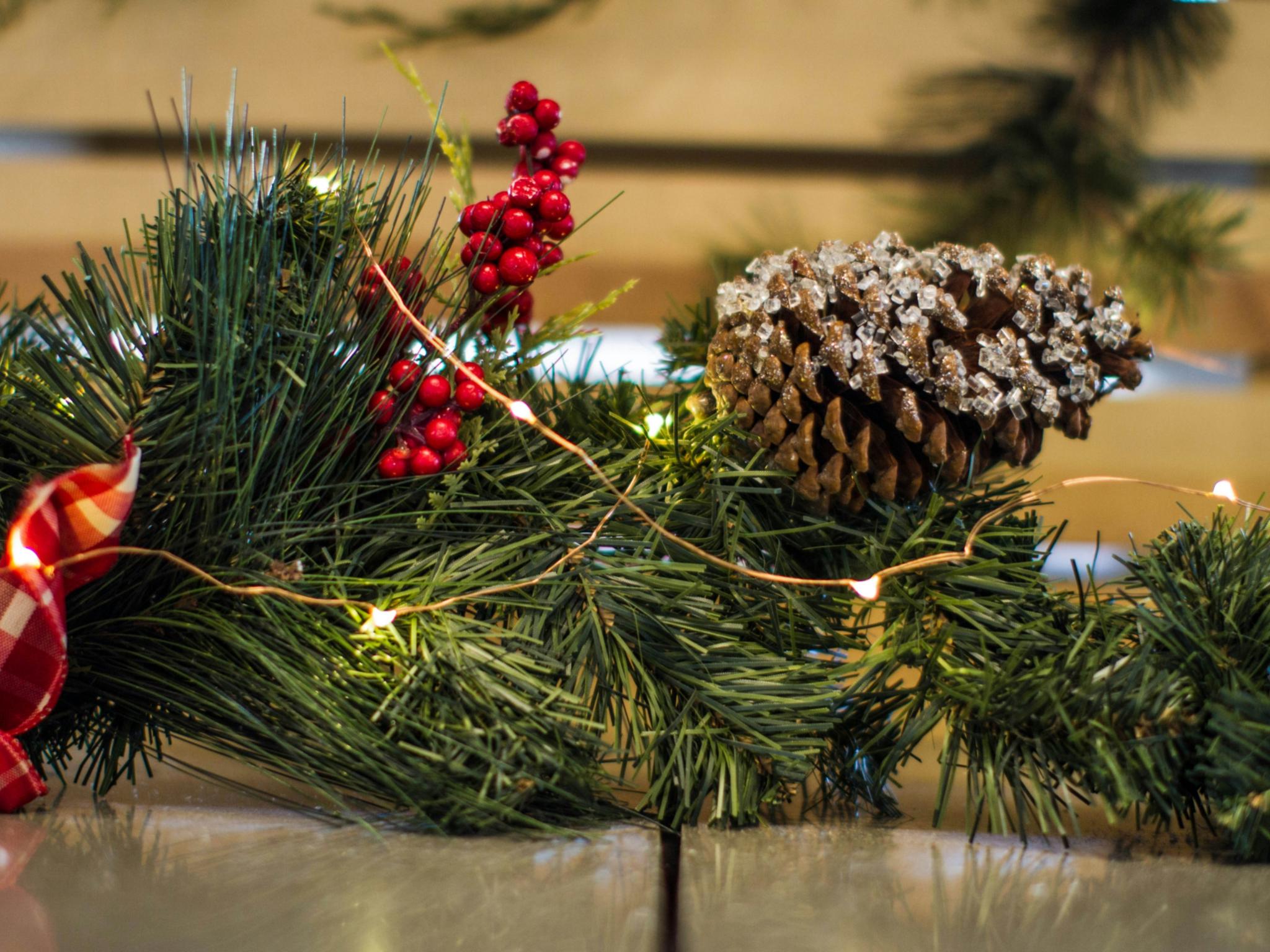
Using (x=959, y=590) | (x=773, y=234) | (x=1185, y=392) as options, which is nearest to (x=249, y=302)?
(x=959, y=590)

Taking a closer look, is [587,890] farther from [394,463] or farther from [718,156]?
[718,156]

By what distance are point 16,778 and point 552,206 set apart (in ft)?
0.62

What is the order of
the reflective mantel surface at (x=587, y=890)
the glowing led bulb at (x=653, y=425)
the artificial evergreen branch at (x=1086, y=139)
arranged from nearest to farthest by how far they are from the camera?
the reflective mantel surface at (x=587, y=890) < the glowing led bulb at (x=653, y=425) < the artificial evergreen branch at (x=1086, y=139)

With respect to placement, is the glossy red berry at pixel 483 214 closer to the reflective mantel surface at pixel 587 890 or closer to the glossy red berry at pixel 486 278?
the glossy red berry at pixel 486 278

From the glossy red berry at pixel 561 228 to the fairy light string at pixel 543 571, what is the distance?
0.14ft

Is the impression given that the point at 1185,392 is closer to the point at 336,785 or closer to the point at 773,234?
the point at 773,234

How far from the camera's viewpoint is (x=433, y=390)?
24 cm

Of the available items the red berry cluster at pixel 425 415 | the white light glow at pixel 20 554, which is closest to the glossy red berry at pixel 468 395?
the red berry cluster at pixel 425 415

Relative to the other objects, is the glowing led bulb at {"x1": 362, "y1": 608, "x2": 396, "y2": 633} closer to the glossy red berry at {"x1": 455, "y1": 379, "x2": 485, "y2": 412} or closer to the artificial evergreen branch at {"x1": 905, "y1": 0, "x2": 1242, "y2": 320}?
the glossy red berry at {"x1": 455, "y1": 379, "x2": 485, "y2": 412}

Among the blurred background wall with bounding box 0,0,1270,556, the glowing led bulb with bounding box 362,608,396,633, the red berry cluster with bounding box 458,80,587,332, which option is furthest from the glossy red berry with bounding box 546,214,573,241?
the blurred background wall with bounding box 0,0,1270,556

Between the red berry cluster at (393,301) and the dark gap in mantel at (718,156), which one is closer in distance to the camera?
the red berry cluster at (393,301)

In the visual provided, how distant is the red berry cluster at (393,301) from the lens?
0.24 metres

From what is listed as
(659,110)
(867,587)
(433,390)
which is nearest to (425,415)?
(433,390)

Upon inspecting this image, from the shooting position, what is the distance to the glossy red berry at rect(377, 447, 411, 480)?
0.77 ft
